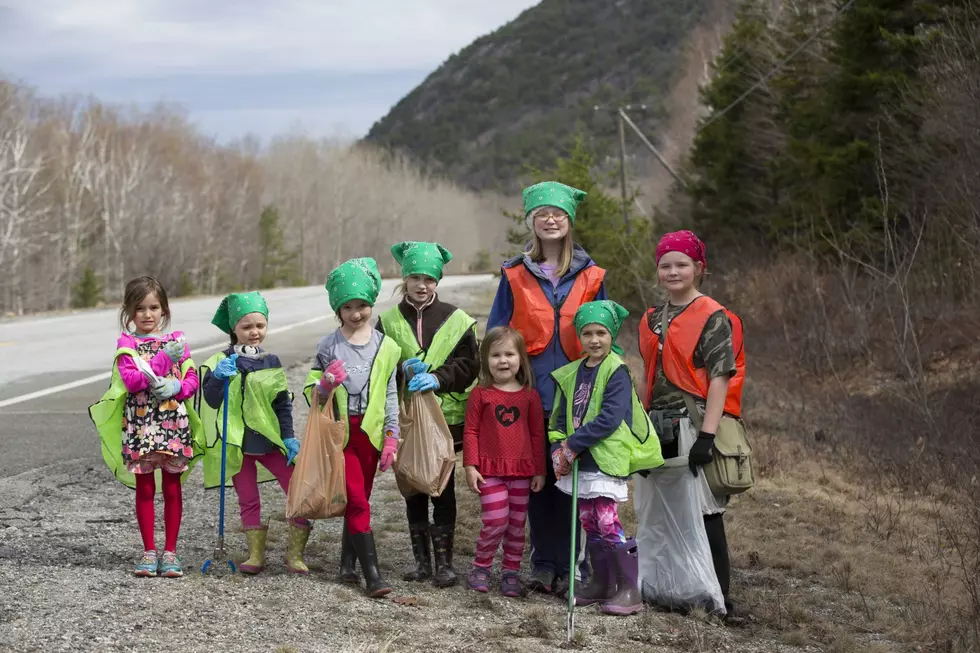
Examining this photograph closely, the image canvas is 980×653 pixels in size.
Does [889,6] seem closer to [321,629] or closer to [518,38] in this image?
[321,629]

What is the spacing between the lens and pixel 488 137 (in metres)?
168

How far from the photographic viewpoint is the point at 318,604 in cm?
513

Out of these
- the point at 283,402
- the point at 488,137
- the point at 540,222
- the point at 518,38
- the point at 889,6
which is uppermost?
the point at 518,38

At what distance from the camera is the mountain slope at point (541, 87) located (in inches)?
5856

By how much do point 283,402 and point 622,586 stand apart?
6.03ft

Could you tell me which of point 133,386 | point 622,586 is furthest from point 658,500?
point 133,386

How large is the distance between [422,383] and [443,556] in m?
0.91

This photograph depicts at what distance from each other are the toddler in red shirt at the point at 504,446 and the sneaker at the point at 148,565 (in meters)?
1.49

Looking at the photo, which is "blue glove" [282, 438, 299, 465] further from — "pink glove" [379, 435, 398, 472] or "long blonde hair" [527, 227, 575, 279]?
"long blonde hair" [527, 227, 575, 279]

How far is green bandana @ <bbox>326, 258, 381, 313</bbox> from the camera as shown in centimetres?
541

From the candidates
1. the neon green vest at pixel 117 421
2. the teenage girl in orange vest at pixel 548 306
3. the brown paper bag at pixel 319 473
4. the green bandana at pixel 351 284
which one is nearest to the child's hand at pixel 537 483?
the teenage girl in orange vest at pixel 548 306

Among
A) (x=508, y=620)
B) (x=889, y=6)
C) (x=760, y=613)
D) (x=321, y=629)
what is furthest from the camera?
(x=889, y=6)

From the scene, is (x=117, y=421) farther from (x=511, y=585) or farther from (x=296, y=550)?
(x=511, y=585)

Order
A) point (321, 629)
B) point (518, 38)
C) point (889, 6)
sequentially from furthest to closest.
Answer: point (518, 38)
point (889, 6)
point (321, 629)
